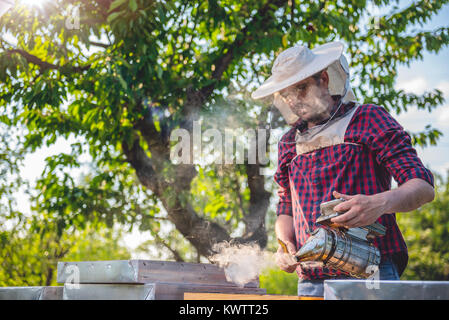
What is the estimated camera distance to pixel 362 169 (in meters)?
1.80

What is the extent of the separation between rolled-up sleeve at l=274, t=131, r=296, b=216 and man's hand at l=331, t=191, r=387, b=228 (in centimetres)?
63

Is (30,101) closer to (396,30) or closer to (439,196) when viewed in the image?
(396,30)

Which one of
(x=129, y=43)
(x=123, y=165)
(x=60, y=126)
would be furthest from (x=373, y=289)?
(x=123, y=165)

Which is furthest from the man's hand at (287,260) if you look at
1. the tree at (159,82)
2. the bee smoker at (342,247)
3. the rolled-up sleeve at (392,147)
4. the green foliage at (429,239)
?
the green foliage at (429,239)

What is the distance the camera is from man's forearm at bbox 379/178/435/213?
154cm

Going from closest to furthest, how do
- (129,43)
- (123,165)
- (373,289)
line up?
(373,289) → (129,43) → (123,165)

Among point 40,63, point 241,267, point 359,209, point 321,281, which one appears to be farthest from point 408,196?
point 40,63

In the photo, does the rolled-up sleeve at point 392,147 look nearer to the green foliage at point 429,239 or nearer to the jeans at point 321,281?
the jeans at point 321,281

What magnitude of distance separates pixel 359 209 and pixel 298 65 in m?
0.79

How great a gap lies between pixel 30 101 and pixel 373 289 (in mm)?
4128

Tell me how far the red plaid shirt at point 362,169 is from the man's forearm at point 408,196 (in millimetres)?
37

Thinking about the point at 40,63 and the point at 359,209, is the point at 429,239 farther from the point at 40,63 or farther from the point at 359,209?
the point at 359,209

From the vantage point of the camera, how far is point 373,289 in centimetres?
107

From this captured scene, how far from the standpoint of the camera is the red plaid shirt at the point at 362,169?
1697 millimetres
